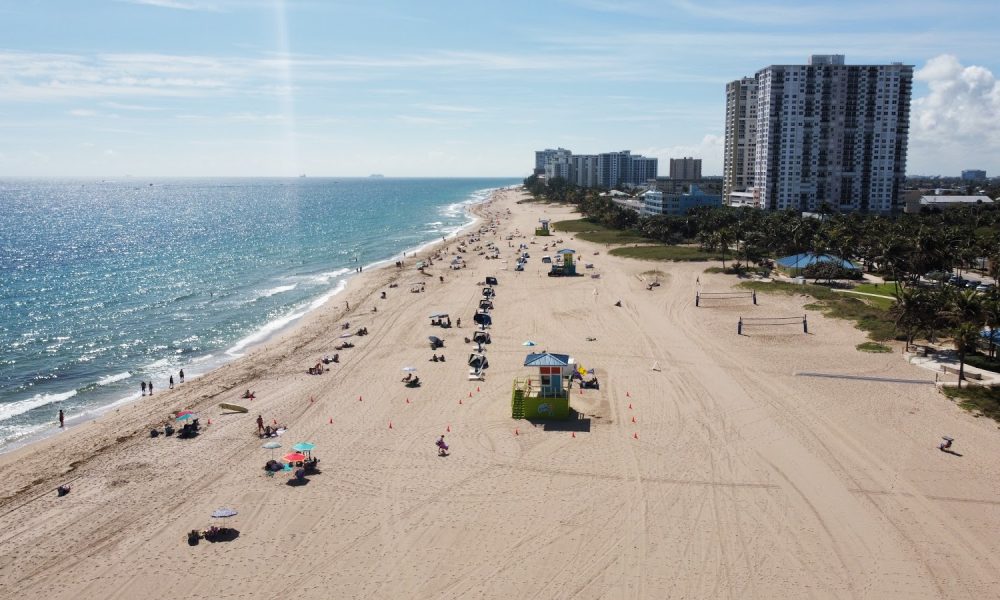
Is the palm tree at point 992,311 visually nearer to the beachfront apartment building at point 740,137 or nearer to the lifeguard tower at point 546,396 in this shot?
the lifeguard tower at point 546,396

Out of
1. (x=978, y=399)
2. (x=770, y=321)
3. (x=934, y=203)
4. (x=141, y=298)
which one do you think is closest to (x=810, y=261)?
(x=770, y=321)

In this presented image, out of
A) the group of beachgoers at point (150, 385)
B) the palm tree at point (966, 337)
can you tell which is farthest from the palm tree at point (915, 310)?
the group of beachgoers at point (150, 385)

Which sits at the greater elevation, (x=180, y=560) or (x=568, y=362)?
(x=568, y=362)

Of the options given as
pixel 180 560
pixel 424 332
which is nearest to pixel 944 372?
pixel 424 332

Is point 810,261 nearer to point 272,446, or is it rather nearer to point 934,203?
point 272,446

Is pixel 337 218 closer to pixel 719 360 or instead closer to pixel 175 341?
pixel 175 341

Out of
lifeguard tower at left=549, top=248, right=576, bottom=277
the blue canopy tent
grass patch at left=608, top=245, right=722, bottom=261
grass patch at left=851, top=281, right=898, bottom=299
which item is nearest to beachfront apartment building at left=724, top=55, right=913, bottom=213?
grass patch at left=608, top=245, right=722, bottom=261
